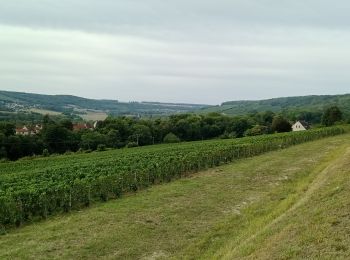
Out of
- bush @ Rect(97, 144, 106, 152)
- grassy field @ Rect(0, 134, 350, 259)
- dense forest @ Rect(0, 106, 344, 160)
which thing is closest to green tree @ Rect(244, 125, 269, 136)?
dense forest @ Rect(0, 106, 344, 160)

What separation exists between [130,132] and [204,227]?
305ft

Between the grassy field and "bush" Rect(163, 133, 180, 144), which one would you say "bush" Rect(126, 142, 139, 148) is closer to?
"bush" Rect(163, 133, 180, 144)

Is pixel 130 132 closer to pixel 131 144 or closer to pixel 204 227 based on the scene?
pixel 131 144

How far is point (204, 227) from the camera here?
63.9 feet

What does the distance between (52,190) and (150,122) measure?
95.9m

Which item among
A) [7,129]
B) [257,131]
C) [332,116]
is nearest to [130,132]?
[257,131]

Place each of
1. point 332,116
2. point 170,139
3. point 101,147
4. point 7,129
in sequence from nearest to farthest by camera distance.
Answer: point 7,129 → point 101,147 → point 170,139 → point 332,116

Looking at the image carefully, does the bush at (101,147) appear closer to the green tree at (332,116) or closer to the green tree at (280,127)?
the green tree at (280,127)

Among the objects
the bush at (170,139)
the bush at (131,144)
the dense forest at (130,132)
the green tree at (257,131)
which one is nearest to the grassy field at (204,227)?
the dense forest at (130,132)

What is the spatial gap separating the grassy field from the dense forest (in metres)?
59.8

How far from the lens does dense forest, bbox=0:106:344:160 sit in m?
88.2

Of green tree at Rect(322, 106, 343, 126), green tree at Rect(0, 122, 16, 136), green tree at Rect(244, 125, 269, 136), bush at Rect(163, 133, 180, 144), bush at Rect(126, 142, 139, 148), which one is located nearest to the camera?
green tree at Rect(0, 122, 16, 136)

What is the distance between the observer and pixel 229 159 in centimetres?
4972

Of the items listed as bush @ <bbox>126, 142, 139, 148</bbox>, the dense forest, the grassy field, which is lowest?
bush @ <bbox>126, 142, 139, 148</bbox>
